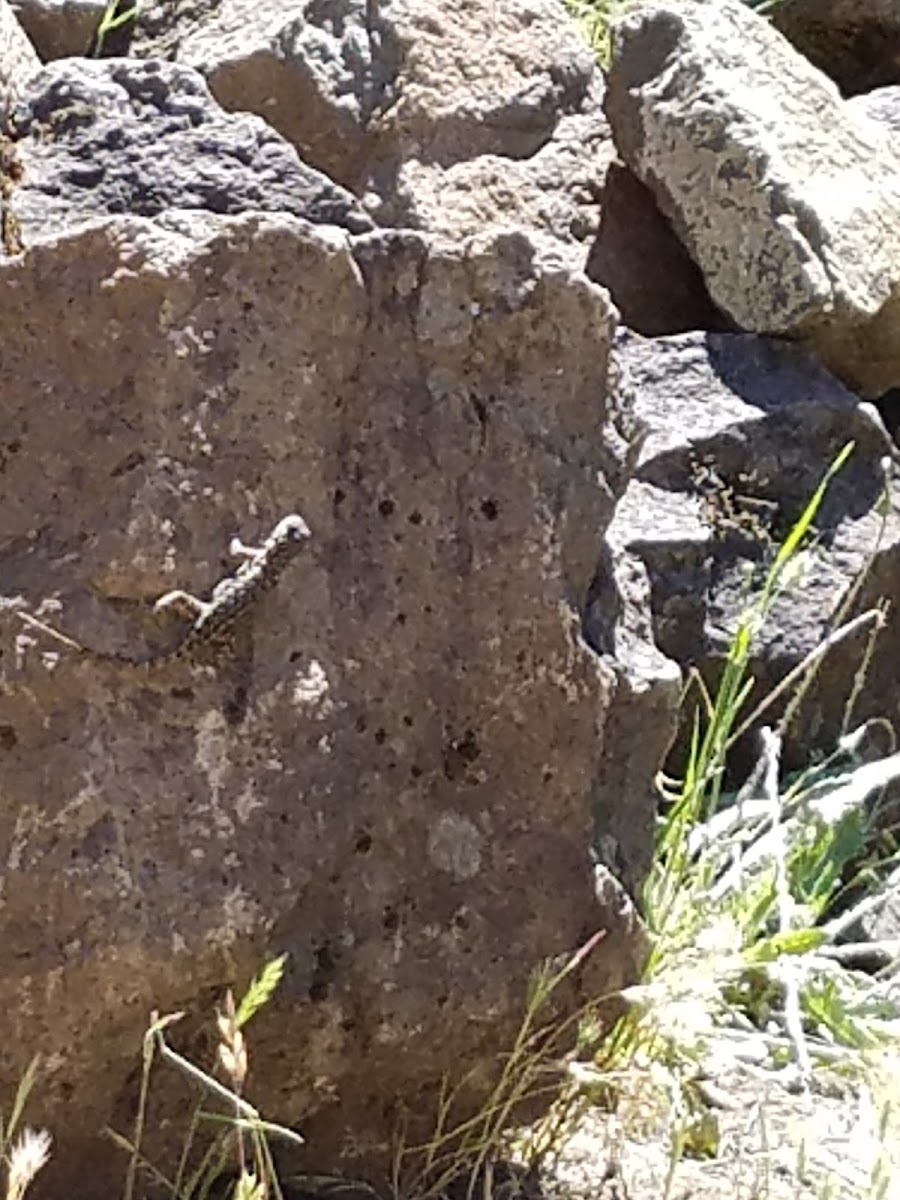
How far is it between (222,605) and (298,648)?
0.11 m

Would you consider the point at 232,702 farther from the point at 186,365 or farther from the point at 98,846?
the point at 186,365

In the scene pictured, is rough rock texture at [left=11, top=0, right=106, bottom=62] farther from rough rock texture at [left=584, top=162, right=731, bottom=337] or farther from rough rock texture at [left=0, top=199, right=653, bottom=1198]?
rough rock texture at [left=0, top=199, right=653, bottom=1198]

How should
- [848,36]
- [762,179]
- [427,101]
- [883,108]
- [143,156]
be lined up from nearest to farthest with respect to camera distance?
[143,156] → [427,101] → [762,179] → [883,108] → [848,36]

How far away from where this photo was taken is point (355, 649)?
201 cm

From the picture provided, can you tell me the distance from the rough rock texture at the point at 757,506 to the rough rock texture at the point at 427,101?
0.99 feet

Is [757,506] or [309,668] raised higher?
[309,668]

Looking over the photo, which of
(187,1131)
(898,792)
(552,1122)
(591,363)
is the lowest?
(898,792)

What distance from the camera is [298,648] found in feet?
6.46

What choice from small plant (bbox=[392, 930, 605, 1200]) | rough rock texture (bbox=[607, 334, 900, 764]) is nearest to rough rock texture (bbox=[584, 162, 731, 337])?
rough rock texture (bbox=[607, 334, 900, 764])

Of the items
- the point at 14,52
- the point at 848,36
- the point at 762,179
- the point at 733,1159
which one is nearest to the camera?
the point at 733,1159

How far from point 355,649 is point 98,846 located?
30 cm

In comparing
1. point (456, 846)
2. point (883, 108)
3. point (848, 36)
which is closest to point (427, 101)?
point (883, 108)

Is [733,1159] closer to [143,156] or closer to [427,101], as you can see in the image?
[143,156]

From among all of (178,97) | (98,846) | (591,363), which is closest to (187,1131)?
(98,846)
